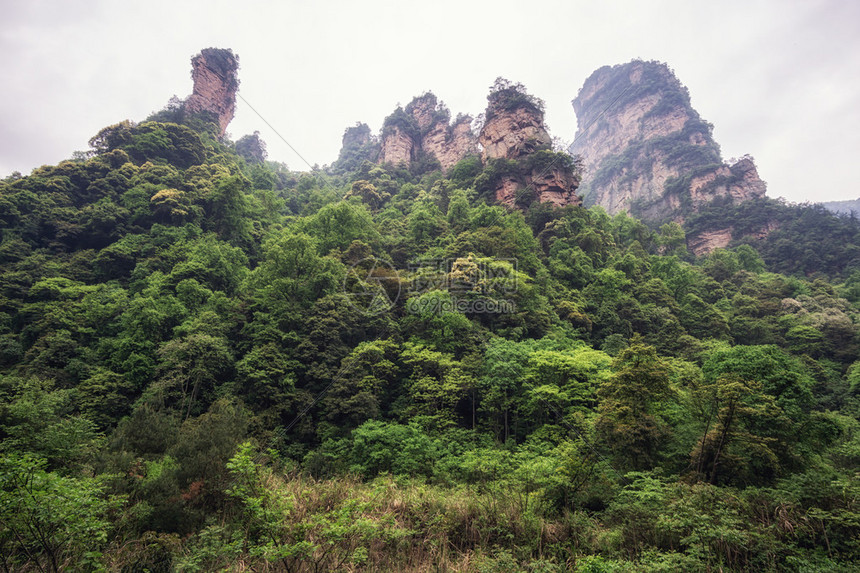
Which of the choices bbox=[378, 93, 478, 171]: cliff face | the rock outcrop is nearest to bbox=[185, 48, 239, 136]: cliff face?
bbox=[378, 93, 478, 171]: cliff face

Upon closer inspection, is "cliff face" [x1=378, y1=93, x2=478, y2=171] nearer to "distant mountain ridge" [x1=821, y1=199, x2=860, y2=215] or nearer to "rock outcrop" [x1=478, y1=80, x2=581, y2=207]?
"rock outcrop" [x1=478, y1=80, x2=581, y2=207]

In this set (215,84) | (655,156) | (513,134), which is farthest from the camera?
(655,156)

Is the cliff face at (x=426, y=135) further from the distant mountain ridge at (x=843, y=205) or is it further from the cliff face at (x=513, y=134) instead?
the distant mountain ridge at (x=843, y=205)

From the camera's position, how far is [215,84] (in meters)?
53.4

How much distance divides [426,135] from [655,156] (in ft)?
165

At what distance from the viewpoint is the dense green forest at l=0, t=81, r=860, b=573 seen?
5.75 meters

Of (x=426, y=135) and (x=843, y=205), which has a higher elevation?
(x=843, y=205)

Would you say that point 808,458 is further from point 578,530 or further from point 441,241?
point 441,241

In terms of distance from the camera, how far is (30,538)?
4609 mm

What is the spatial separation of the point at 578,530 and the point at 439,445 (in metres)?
6.33

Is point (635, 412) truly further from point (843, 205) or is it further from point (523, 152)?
point (843, 205)

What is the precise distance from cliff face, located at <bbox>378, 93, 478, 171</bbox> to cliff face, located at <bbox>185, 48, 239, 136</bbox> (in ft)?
83.2

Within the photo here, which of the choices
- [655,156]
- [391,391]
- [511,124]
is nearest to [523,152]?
[511,124]

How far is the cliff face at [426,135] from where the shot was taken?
54938mm
